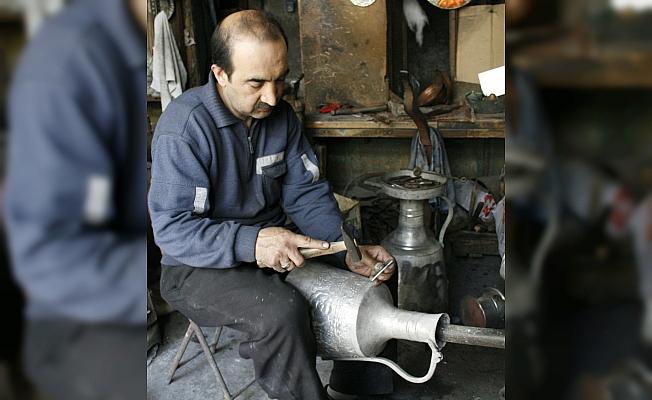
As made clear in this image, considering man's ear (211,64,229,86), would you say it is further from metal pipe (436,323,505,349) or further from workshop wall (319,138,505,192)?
workshop wall (319,138,505,192)

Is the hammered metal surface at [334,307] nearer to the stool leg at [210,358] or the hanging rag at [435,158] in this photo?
the stool leg at [210,358]

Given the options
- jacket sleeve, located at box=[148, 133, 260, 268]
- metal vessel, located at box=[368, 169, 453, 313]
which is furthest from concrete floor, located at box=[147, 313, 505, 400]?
jacket sleeve, located at box=[148, 133, 260, 268]

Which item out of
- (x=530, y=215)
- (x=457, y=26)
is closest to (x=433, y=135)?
(x=457, y=26)

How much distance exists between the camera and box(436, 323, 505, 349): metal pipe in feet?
6.51

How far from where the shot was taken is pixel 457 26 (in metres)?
4.73

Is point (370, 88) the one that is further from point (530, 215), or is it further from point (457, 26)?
point (530, 215)

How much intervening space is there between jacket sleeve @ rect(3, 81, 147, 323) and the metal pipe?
1734 mm

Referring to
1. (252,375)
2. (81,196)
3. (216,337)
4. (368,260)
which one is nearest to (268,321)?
(368,260)

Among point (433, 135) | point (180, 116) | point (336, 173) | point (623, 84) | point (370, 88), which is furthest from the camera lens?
point (336, 173)

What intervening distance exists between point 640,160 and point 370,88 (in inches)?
170

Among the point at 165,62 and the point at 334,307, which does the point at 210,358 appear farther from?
the point at 165,62

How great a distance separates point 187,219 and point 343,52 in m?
2.76

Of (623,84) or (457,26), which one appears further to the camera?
(457,26)

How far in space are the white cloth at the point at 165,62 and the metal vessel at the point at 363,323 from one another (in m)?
2.80
